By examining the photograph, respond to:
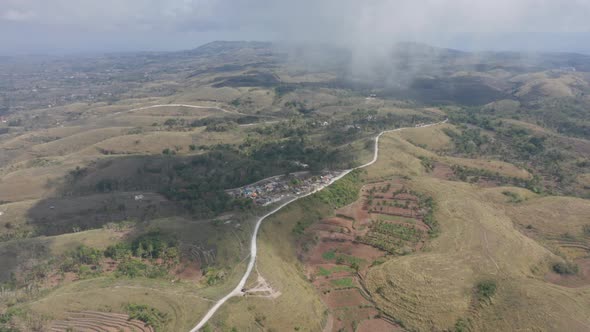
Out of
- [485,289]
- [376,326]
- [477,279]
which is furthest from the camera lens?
[477,279]

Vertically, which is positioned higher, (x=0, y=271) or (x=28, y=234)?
(x=0, y=271)

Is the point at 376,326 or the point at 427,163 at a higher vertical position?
the point at 427,163

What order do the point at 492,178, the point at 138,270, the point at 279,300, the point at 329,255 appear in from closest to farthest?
the point at 279,300, the point at 138,270, the point at 329,255, the point at 492,178

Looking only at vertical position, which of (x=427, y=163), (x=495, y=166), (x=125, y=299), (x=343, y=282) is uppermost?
(x=125, y=299)

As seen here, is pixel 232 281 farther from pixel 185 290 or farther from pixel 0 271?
pixel 0 271

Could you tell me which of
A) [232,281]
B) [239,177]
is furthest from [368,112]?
[232,281]

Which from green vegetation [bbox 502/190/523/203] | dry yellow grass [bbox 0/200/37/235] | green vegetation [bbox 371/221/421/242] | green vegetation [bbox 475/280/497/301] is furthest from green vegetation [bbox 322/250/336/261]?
dry yellow grass [bbox 0/200/37/235]

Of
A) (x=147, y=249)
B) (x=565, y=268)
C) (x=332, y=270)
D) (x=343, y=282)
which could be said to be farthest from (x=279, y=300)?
(x=565, y=268)

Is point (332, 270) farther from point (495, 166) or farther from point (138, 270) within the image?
point (495, 166)

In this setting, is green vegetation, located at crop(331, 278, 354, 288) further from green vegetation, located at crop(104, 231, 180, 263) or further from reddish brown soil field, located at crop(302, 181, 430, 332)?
green vegetation, located at crop(104, 231, 180, 263)
